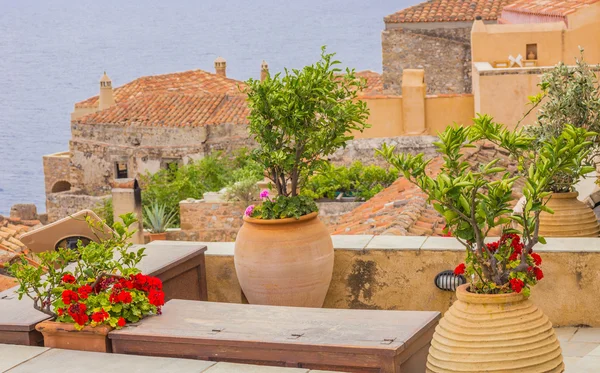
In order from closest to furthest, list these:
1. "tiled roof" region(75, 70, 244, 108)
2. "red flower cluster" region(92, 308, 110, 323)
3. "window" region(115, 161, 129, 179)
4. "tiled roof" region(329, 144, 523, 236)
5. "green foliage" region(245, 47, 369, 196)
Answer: "red flower cluster" region(92, 308, 110, 323) → "green foliage" region(245, 47, 369, 196) → "tiled roof" region(329, 144, 523, 236) → "window" region(115, 161, 129, 179) → "tiled roof" region(75, 70, 244, 108)

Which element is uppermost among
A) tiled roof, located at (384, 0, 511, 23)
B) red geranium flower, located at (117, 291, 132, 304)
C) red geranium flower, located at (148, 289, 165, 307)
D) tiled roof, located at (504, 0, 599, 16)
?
tiled roof, located at (384, 0, 511, 23)

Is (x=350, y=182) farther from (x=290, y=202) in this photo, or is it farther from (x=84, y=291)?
(x=84, y=291)

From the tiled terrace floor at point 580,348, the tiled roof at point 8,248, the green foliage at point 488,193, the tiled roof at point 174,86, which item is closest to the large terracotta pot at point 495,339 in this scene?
the green foliage at point 488,193

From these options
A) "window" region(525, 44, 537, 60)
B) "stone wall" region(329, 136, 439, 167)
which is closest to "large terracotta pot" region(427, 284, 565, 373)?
"stone wall" region(329, 136, 439, 167)

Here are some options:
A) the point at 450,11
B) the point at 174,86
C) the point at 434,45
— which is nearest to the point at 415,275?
the point at 434,45

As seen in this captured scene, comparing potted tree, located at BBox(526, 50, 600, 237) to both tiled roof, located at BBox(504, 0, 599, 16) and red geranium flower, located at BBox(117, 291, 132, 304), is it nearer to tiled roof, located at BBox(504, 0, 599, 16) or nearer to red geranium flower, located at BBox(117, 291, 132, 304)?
red geranium flower, located at BBox(117, 291, 132, 304)

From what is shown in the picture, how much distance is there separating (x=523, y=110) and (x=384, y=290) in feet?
31.2

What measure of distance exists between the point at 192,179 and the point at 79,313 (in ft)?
80.2

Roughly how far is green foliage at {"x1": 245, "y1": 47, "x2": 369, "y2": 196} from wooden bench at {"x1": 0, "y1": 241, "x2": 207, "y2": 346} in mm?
799

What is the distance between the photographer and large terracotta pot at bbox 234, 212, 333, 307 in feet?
22.2

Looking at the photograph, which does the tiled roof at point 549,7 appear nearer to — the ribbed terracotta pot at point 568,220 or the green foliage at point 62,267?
the ribbed terracotta pot at point 568,220

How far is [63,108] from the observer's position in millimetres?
96312

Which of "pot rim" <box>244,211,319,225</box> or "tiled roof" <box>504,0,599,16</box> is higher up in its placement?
"tiled roof" <box>504,0,599,16</box>

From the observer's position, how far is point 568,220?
7625 mm
